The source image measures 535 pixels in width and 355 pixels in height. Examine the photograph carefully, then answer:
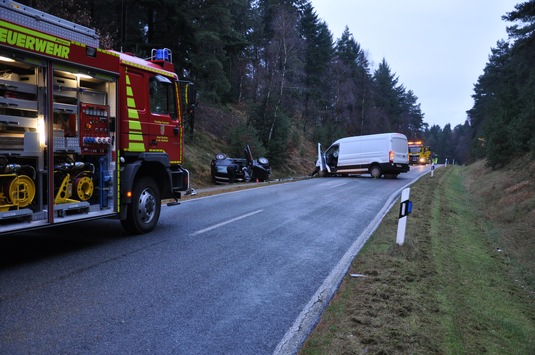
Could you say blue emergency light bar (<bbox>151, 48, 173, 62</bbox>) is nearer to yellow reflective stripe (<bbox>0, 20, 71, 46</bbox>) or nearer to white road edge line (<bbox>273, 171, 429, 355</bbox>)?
yellow reflective stripe (<bbox>0, 20, 71, 46</bbox>)

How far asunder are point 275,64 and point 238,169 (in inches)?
513

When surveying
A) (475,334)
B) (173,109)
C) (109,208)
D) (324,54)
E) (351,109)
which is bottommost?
(475,334)

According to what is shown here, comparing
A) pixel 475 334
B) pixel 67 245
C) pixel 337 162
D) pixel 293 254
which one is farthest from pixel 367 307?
pixel 337 162

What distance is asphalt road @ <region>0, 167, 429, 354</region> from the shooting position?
3752 millimetres

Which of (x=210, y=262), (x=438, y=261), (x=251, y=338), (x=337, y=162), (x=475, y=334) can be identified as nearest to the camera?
(x=251, y=338)

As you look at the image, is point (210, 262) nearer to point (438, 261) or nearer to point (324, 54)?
point (438, 261)

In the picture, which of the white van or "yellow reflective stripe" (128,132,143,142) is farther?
the white van

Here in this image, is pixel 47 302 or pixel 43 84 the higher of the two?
pixel 43 84

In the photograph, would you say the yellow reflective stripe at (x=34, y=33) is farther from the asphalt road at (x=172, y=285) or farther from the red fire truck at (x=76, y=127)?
the asphalt road at (x=172, y=285)

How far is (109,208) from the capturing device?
7168 mm

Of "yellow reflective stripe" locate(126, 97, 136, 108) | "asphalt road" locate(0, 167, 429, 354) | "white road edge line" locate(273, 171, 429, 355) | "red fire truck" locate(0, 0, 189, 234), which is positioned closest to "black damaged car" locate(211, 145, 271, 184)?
"asphalt road" locate(0, 167, 429, 354)

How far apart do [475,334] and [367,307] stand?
3.51 ft

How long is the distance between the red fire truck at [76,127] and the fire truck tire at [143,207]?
2 centimetres

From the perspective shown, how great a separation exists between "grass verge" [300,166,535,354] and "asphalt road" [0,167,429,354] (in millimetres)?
327
